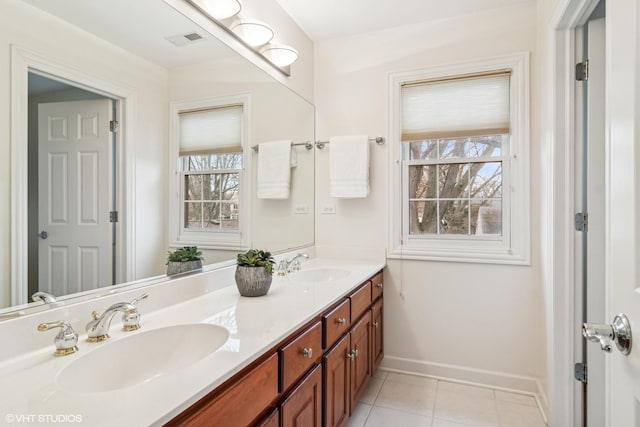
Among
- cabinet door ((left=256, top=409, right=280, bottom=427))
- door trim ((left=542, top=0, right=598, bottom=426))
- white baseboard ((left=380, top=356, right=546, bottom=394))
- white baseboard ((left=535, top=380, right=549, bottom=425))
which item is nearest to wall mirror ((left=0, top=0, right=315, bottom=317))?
cabinet door ((left=256, top=409, right=280, bottom=427))

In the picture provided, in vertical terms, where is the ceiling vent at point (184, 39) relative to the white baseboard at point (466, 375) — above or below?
above

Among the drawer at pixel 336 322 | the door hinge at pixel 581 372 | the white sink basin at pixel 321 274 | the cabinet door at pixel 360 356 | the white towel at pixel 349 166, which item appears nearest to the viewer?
the drawer at pixel 336 322

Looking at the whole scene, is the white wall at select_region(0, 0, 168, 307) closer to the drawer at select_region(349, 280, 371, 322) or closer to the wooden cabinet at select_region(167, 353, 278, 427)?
the wooden cabinet at select_region(167, 353, 278, 427)

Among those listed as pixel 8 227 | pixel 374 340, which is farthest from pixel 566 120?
pixel 8 227

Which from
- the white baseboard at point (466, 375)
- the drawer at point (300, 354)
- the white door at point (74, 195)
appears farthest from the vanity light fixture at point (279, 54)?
the white baseboard at point (466, 375)

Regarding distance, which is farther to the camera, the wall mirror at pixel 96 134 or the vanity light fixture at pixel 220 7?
the vanity light fixture at pixel 220 7

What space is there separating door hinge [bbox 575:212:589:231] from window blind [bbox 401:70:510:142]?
79cm

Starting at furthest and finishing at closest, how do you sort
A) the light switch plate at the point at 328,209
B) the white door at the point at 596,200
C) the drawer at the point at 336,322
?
the light switch plate at the point at 328,209 < the white door at the point at 596,200 < the drawer at the point at 336,322

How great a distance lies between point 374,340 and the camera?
2182 mm

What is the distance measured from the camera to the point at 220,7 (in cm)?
167

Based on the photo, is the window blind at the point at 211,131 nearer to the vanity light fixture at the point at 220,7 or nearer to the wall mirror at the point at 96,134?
the wall mirror at the point at 96,134

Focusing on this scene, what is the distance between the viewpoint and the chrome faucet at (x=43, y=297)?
0.98 metres

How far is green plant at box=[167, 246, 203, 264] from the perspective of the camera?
1.45 meters

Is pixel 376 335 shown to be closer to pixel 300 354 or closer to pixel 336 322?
pixel 336 322
